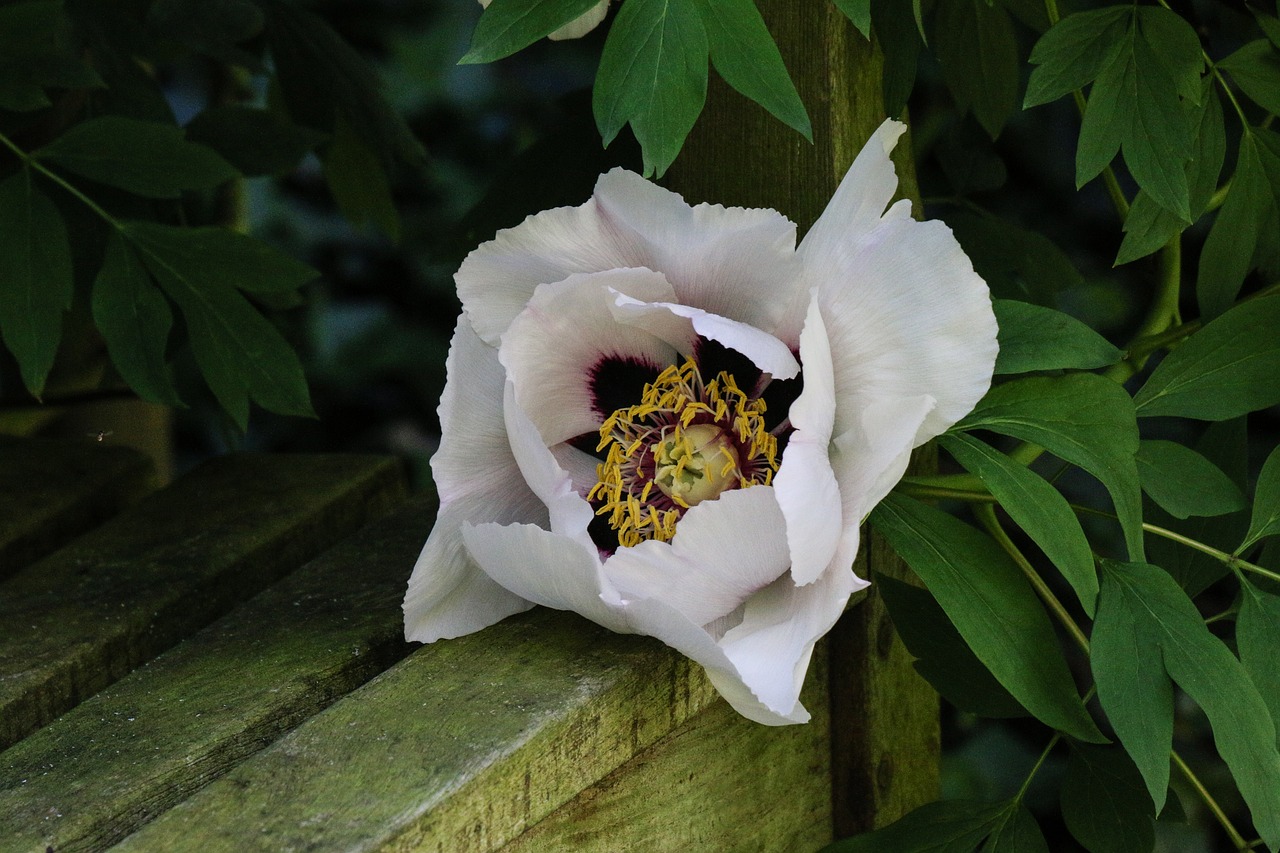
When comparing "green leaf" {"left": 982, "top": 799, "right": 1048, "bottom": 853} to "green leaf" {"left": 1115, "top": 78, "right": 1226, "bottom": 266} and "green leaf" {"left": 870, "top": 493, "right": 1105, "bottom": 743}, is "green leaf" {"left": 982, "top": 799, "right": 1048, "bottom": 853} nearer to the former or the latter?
"green leaf" {"left": 870, "top": 493, "right": 1105, "bottom": 743}

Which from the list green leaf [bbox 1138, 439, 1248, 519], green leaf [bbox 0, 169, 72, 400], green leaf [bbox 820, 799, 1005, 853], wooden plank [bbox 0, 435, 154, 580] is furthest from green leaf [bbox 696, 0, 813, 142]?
wooden plank [bbox 0, 435, 154, 580]

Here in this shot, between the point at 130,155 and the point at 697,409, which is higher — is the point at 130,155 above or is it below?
above

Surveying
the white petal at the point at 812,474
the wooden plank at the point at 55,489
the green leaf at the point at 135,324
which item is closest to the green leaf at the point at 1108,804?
the white petal at the point at 812,474

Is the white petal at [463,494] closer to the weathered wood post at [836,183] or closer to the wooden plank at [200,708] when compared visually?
the wooden plank at [200,708]

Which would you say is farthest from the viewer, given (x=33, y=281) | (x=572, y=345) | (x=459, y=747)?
(x=33, y=281)

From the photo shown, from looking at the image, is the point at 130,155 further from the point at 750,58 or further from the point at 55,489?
the point at 750,58

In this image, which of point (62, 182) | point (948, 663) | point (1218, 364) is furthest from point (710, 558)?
point (62, 182)

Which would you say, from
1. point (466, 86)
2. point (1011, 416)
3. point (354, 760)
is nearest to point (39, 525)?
point (354, 760)
